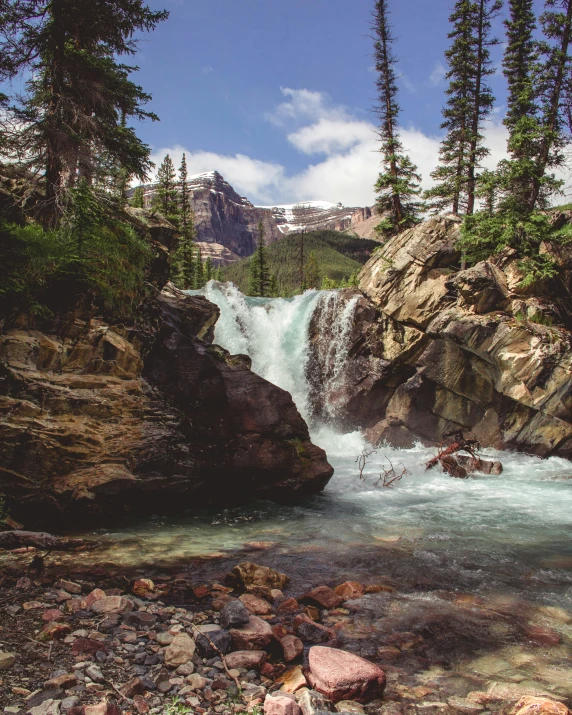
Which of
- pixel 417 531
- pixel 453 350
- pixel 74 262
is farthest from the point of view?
pixel 453 350

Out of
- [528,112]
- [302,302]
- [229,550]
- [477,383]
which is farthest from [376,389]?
[528,112]

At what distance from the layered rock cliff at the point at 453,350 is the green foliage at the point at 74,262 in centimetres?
1613

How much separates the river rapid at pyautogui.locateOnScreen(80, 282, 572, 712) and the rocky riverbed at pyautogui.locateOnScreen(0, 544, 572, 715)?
1.5 inches

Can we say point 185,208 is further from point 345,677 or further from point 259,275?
point 345,677

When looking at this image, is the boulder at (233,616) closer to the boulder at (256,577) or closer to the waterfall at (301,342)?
the boulder at (256,577)

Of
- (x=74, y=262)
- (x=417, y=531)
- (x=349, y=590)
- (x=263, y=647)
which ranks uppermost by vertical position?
(x=74, y=262)

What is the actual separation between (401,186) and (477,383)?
46.3ft

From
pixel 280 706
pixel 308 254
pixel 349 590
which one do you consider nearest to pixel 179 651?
pixel 280 706

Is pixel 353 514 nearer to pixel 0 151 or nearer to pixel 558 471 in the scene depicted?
pixel 558 471

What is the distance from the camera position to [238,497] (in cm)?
1159

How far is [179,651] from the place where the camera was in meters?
4.52

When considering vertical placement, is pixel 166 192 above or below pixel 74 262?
above

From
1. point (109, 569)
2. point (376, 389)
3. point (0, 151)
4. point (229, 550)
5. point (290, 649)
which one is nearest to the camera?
point (290, 649)

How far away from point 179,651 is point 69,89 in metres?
14.1
